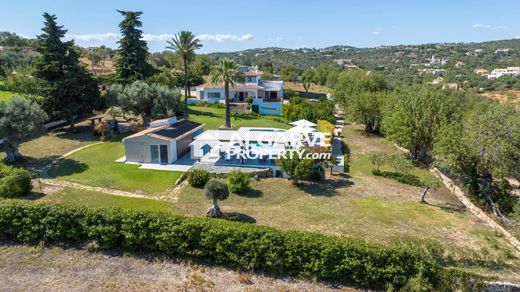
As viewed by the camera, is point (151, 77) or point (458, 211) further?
point (151, 77)

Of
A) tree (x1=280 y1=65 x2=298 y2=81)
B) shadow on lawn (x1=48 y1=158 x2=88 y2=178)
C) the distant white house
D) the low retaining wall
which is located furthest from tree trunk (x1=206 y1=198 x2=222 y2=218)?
the distant white house

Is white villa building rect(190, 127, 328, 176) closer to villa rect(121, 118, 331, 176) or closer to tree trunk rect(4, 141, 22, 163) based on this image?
villa rect(121, 118, 331, 176)

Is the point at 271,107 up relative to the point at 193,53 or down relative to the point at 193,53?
down

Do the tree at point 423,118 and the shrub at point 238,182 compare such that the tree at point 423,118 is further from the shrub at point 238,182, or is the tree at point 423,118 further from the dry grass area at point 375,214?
the shrub at point 238,182

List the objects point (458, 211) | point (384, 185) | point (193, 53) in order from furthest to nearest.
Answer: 1. point (193, 53)
2. point (384, 185)
3. point (458, 211)

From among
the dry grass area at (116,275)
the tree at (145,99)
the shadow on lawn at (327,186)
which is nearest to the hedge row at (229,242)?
the dry grass area at (116,275)

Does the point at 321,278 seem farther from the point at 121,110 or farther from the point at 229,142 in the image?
the point at 121,110

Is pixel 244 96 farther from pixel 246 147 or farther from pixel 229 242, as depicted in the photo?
pixel 229 242

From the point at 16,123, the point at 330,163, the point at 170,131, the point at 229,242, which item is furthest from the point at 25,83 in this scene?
the point at 229,242

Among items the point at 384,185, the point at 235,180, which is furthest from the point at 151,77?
the point at 384,185
